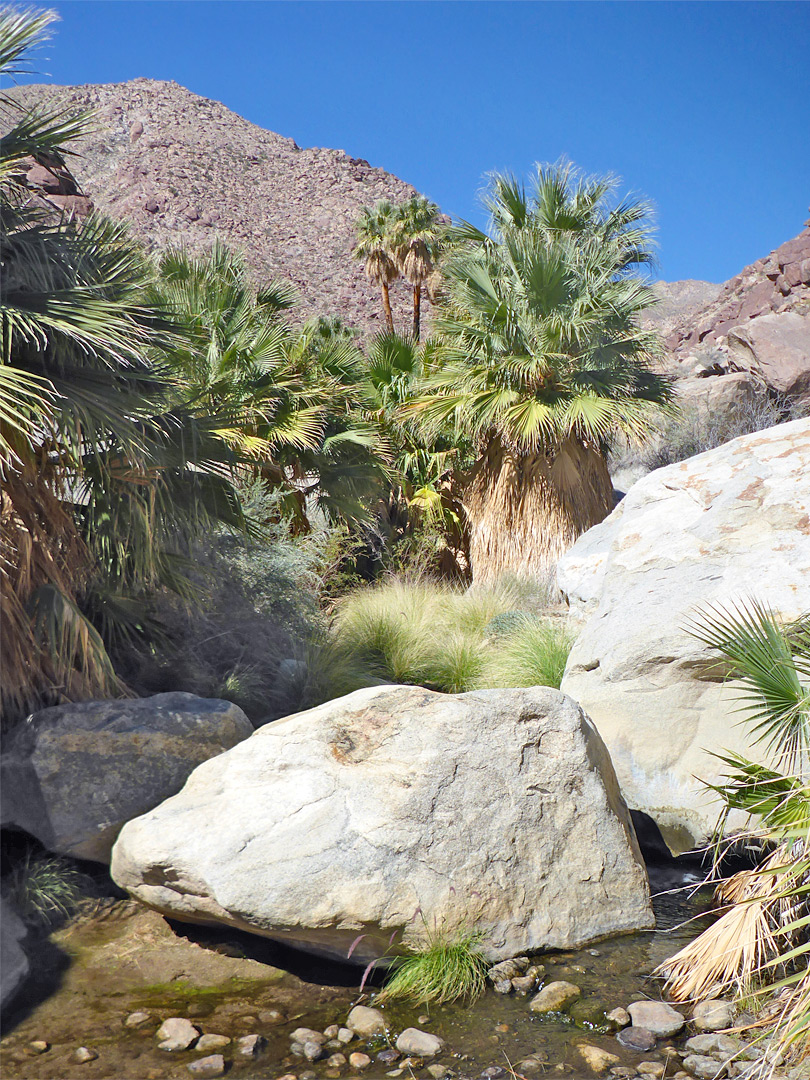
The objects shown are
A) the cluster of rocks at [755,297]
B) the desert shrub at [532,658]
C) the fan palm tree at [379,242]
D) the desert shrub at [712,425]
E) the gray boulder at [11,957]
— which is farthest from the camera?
the cluster of rocks at [755,297]

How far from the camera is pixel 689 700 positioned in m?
5.27

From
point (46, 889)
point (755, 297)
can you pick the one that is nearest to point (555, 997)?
point (46, 889)

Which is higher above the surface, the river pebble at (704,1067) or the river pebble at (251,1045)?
the river pebble at (704,1067)

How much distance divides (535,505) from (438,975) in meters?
8.63

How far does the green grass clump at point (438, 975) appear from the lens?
3.51 m

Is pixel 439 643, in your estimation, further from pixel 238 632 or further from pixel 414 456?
pixel 414 456

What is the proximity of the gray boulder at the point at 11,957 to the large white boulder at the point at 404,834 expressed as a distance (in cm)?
49

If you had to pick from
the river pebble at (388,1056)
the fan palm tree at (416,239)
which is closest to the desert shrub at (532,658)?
the river pebble at (388,1056)

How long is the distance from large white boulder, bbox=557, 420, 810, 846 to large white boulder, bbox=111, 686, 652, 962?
81cm

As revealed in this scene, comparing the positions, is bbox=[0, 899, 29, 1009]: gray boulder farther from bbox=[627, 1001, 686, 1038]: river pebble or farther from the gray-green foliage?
the gray-green foliage

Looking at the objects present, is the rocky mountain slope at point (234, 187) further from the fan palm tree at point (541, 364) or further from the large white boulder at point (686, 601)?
the large white boulder at point (686, 601)

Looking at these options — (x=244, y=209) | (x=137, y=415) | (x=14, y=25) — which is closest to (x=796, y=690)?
(x=137, y=415)

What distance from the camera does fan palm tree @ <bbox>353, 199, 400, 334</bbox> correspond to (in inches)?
840

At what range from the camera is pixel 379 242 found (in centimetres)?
2139
